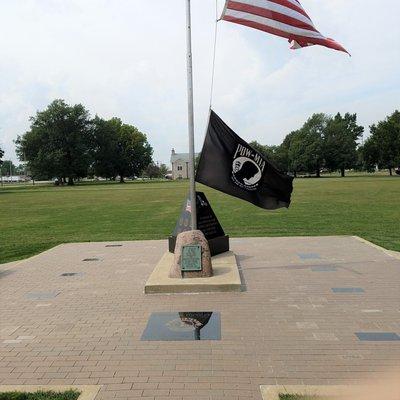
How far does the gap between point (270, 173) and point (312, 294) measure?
96.1 inches

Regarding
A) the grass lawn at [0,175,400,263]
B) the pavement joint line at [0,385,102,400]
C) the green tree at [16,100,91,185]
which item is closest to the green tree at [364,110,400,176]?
the green tree at [16,100,91,185]

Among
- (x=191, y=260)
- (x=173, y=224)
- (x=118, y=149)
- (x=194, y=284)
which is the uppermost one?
(x=118, y=149)

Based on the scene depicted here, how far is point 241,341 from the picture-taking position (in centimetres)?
529

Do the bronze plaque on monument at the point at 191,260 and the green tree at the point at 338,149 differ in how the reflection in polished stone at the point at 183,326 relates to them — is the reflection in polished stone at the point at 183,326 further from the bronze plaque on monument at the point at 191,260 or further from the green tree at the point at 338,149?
the green tree at the point at 338,149

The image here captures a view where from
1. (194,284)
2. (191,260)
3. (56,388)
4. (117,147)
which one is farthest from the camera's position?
(117,147)

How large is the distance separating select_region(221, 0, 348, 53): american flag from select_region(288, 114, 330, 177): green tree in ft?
301

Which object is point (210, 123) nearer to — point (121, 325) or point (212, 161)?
point (212, 161)

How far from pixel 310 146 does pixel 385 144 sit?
18163 mm

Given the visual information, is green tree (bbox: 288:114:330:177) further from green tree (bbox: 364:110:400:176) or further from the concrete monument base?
the concrete monument base

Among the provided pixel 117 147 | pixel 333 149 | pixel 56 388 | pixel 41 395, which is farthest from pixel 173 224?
pixel 333 149

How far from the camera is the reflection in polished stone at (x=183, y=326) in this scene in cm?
546

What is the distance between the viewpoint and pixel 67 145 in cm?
8194

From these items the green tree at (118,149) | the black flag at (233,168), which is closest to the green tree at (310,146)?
the green tree at (118,149)

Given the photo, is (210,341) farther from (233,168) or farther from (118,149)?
(118,149)
